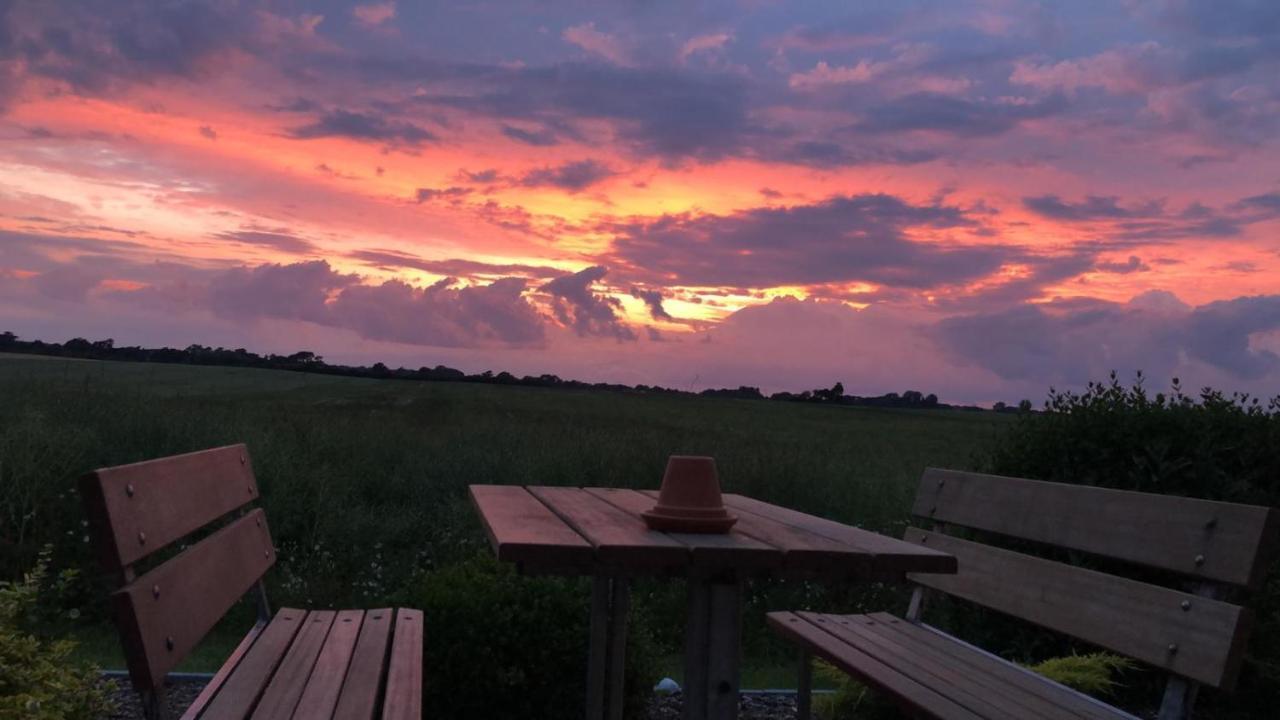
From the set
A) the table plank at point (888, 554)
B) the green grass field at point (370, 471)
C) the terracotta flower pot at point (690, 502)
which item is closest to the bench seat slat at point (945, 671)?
the table plank at point (888, 554)

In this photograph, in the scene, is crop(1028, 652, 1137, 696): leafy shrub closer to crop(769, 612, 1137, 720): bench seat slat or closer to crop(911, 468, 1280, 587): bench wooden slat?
crop(769, 612, 1137, 720): bench seat slat

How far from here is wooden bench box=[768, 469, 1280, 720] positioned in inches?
105

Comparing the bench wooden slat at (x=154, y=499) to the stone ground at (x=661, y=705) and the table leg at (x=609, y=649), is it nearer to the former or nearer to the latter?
the table leg at (x=609, y=649)

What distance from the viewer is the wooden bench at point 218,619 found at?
7.23 feet

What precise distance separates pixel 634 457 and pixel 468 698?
13.8 feet

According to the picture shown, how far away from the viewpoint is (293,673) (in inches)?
113

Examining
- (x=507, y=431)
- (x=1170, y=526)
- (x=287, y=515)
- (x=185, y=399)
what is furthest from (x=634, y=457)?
(x=1170, y=526)

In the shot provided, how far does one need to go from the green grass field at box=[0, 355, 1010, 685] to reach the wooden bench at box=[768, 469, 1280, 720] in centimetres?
208

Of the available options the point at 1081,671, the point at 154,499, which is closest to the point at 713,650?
the point at 154,499

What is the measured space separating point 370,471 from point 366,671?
570cm

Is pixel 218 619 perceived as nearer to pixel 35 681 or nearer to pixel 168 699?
pixel 35 681

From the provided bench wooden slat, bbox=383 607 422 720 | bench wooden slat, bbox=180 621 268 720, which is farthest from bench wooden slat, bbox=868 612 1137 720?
bench wooden slat, bbox=180 621 268 720

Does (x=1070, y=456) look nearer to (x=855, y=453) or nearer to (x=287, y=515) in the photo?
(x=287, y=515)

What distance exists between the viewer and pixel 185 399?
33.6 feet
